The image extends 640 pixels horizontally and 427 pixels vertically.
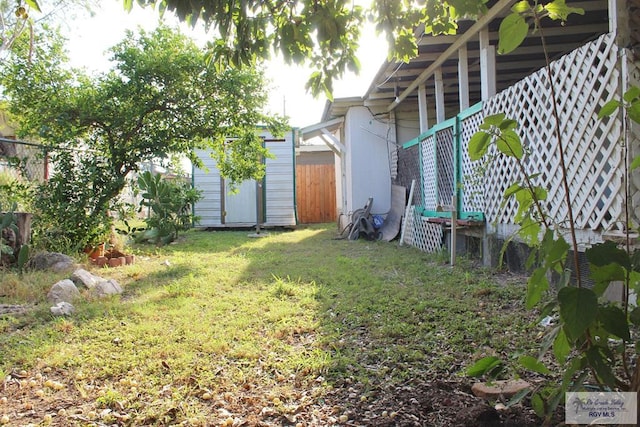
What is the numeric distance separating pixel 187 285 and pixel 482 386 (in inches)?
138

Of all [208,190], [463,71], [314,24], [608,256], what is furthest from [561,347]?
[208,190]

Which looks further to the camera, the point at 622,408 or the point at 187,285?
the point at 187,285

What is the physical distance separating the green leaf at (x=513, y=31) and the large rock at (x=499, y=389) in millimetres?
1433

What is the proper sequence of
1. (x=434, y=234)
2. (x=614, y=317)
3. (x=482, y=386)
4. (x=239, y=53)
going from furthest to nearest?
(x=434, y=234) < (x=239, y=53) < (x=482, y=386) < (x=614, y=317)

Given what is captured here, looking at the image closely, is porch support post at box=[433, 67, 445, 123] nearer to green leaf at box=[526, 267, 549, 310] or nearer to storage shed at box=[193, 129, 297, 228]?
storage shed at box=[193, 129, 297, 228]

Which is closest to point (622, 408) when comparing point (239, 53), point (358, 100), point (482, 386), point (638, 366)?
point (638, 366)

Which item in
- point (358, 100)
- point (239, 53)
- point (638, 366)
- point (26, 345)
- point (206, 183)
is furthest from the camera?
point (206, 183)

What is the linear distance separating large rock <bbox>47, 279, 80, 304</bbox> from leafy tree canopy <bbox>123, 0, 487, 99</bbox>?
9.35 ft

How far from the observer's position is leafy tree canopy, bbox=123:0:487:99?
6.32ft

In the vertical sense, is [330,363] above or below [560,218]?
below

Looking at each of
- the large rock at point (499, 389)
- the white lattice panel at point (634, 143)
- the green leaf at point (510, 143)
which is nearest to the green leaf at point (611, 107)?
the green leaf at point (510, 143)

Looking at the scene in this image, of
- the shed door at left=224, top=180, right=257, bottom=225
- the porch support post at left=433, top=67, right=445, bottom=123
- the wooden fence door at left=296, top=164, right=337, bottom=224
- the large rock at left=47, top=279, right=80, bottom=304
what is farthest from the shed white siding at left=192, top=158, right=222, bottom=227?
the large rock at left=47, top=279, right=80, bottom=304

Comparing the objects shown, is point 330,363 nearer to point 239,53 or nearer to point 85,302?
point 239,53

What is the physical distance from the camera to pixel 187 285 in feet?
15.4
